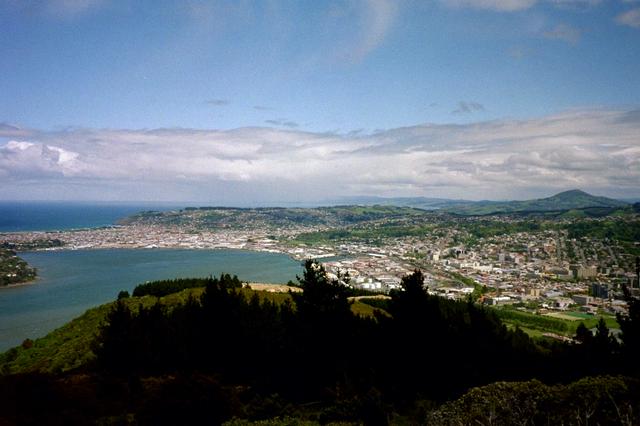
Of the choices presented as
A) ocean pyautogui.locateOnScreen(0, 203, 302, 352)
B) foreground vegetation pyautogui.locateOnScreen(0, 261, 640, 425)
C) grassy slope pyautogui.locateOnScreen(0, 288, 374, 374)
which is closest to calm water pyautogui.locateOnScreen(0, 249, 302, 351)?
ocean pyautogui.locateOnScreen(0, 203, 302, 352)

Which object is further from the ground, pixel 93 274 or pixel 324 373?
pixel 324 373

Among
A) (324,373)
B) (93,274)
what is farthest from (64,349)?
(93,274)

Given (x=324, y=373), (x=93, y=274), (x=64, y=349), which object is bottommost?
(x=93, y=274)

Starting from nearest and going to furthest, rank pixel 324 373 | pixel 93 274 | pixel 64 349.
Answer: pixel 324 373 → pixel 64 349 → pixel 93 274

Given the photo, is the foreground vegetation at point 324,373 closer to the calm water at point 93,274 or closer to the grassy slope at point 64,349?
the grassy slope at point 64,349

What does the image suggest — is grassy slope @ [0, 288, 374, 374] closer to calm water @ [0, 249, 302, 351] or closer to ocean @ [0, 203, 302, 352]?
ocean @ [0, 203, 302, 352]

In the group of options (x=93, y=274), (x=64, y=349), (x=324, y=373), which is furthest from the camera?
(x=93, y=274)

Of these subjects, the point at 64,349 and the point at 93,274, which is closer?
the point at 64,349

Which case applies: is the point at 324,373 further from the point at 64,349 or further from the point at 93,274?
the point at 93,274

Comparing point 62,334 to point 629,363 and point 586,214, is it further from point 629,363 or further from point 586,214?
point 586,214
